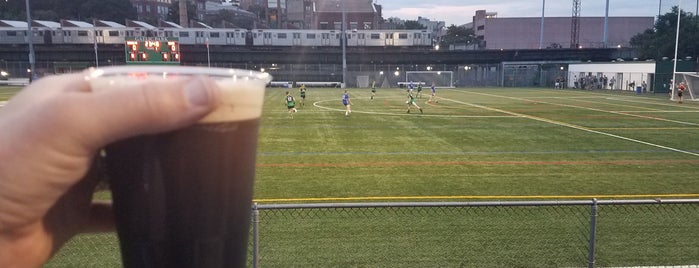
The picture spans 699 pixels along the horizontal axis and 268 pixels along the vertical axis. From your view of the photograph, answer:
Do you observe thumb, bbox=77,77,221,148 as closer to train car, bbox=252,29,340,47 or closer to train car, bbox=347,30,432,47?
train car, bbox=252,29,340,47

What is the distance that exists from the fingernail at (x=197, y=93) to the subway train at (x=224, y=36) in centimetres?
7033

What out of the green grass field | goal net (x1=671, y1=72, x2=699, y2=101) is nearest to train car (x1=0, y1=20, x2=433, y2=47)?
goal net (x1=671, y1=72, x2=699, y2=101)

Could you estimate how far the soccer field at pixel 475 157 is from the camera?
10609 millimetres

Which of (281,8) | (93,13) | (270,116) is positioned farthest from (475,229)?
(281,8)

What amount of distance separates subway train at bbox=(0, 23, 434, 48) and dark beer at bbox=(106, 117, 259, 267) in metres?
70.3

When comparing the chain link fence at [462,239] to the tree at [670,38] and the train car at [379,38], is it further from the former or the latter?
the train car at [379,38]

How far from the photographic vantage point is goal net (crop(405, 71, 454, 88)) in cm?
6844

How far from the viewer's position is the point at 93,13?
96.9 meters

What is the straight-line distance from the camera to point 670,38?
60469 millimetres

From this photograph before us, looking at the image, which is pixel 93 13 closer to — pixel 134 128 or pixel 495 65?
pixel 495 65

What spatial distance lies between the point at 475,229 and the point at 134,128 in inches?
286

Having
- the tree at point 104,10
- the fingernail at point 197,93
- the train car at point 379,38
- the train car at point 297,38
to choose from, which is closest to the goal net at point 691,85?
the train car at point 379,38

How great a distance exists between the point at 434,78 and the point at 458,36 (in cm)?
5185

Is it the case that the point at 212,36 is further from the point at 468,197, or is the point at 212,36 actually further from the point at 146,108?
the point at 146,108
